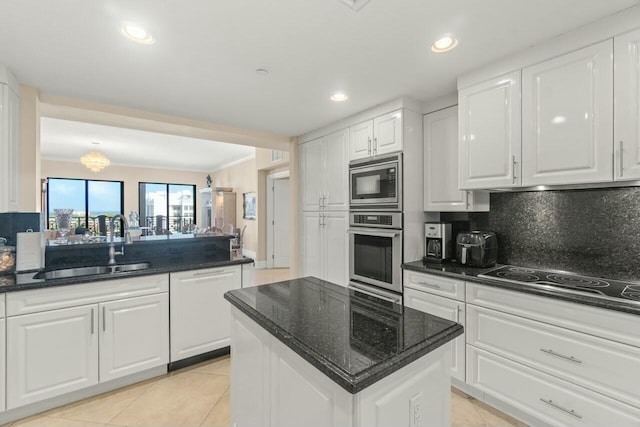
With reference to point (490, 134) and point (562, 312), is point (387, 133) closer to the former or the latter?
point (490, 134)

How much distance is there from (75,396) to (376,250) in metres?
2.55

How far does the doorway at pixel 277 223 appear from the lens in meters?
6.49

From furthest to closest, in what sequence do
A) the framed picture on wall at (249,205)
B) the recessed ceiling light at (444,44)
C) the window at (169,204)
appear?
the window at (169,204), the framed picture on wall at (249,205), the recessed ceiling light at (444,44)

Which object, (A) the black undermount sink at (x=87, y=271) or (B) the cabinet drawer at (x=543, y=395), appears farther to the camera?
(A) the black undermount sink at (x=87, y=271)

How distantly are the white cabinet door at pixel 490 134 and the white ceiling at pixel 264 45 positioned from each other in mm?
218

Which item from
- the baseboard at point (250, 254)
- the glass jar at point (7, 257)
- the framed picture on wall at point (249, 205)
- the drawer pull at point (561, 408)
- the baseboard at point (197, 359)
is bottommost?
the baseboard at point (197, 359)

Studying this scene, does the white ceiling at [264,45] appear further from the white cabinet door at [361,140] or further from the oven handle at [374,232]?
the oven handle at [374,232]

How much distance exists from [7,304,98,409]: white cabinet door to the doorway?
4.53 meters

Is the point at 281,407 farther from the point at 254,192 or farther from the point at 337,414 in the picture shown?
the point at 254,192

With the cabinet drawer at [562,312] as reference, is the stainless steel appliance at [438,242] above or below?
above

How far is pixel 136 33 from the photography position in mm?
1654

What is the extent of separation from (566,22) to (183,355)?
11.3 feet

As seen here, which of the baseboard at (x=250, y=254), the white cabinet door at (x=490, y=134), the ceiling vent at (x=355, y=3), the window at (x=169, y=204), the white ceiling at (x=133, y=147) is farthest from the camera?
the window at (x=169, y=204)

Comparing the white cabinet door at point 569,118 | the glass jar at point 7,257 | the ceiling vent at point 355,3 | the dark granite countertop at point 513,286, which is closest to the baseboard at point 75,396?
the glass jar at point 7,257
